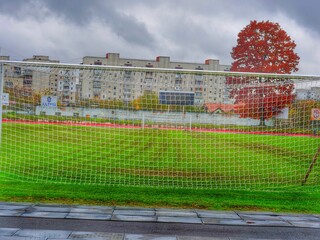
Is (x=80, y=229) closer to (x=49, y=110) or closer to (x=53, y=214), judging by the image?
(x=53, y=214)

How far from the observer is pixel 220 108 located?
36.9ft

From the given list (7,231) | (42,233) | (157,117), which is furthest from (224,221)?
(157,117)

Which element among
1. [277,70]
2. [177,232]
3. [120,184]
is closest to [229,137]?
[120,184]

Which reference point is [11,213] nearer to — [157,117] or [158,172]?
[158,172]

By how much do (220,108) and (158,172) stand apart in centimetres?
239

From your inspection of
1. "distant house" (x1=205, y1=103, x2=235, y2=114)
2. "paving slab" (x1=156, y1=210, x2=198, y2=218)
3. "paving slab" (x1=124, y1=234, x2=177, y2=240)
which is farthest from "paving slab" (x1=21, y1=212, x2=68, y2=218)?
"distant house" (x1=205, y1=103, x2=235, y2=114)

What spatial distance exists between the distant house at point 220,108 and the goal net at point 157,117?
37 mm

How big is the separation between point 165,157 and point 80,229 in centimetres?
864

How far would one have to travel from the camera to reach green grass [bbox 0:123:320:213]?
7.78 metres

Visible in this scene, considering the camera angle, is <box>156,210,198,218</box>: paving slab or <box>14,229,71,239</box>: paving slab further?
<box>156,210,198,218</box>: paving slab

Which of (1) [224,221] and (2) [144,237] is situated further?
(1) [224,221]

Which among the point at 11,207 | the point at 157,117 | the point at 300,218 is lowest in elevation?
the point at 300,218

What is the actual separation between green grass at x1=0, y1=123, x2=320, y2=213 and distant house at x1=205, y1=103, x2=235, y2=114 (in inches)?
48.4

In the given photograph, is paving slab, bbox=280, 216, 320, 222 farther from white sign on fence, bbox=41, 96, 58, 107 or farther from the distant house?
white sign on fence, bbox=41, 96, 58, 107
